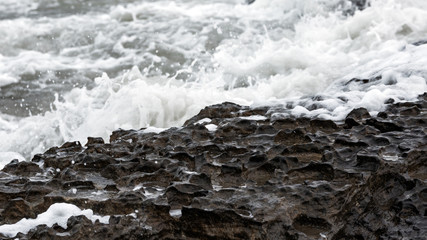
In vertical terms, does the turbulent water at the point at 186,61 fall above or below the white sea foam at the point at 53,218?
below

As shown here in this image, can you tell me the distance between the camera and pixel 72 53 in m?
8.52

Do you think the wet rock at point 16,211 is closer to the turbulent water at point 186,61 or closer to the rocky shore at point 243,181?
the rocky shore at point 243,181

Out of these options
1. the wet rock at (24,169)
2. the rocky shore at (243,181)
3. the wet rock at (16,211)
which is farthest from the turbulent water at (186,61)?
the wet rock at (16,211)

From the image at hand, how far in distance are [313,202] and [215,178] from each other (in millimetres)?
561

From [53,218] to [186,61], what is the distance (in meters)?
5.55

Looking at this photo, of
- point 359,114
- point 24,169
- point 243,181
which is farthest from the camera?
point 359,114

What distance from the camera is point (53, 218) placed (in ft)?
8.32

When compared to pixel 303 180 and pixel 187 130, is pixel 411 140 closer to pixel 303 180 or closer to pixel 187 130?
pixel 303 180

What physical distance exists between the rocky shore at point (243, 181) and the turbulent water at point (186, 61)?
1.74ft

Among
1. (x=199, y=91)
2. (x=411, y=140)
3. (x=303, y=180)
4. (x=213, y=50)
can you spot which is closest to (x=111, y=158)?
(x=303, y=180)

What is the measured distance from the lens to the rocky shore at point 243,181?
246cm

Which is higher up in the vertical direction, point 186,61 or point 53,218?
point 53,218

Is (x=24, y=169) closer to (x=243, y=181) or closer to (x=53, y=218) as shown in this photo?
(x=53, y=218)

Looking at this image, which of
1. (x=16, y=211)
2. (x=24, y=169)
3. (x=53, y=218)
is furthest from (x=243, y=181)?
(x=24, y=169)
